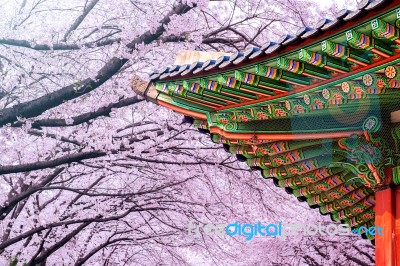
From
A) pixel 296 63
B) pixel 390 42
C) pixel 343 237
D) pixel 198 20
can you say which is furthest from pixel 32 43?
pixel 343 237

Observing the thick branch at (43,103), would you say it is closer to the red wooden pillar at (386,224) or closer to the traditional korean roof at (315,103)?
the traditional korean roof at (315,103)

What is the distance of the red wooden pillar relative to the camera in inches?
177

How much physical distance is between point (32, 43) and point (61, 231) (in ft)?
20.3

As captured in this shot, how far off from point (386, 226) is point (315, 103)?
1062 mm

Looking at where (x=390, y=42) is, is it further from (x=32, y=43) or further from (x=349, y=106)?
(x=32, y=43)

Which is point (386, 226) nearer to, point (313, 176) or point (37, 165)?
point (313, 176)

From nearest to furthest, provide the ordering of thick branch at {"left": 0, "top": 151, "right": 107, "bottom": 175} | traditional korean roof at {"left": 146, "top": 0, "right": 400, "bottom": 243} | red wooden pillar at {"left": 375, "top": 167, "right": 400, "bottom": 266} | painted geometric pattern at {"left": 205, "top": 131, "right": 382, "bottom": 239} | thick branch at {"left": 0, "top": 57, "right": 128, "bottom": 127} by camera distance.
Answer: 1. traditional korean roof at {"left": 146, "top": 0, "right": 400, "bottom": 243}
2. red wooden pillar at {"left": 375, "top": 167, "right": 400, "bottom": 266}
3. painted geometric pattern at {"left": 205, "top": 131, "right": 382, "bottom": 239}
4. thick branch at {"left": 0, "top": 57, "right": 128, "bottom": 127}
5. thick branch at {"left": 0, "top": 151, "right": 107, "bottom": 175}

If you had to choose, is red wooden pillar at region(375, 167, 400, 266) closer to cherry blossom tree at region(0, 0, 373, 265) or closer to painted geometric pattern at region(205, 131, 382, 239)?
painted geometric pattern at region(205, 131, 382, 239)

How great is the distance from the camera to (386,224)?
4555 millimetres

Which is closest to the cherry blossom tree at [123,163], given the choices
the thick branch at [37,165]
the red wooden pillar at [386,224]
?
the thick branch at [37,165]

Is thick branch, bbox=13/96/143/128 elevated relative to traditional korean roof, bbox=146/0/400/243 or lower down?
elevated

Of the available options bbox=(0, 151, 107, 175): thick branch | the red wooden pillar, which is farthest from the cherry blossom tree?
the red wooden pillar

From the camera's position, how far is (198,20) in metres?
11.3

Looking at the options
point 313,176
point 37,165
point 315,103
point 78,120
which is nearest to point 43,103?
point 78,120
